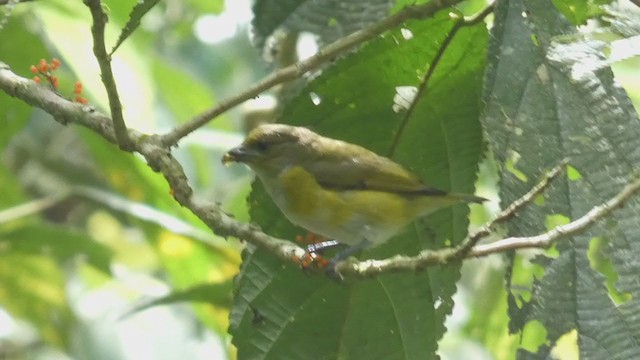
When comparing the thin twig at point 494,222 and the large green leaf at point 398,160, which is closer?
the thin twig at point 494,222

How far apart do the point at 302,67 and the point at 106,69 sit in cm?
34

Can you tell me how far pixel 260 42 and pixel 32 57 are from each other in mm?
715

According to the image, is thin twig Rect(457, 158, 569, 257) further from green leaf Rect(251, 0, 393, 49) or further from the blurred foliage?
green leaf Rect(251, 0, 393, 49)

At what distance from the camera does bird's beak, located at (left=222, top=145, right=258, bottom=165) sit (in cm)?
215

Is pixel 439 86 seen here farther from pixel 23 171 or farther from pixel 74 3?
pixel 23 171

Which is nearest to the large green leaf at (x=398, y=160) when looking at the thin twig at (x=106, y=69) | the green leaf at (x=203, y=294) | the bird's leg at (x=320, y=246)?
the bird's leg at (x=320, y=246)

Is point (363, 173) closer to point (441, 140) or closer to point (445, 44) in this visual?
point (441, 140)

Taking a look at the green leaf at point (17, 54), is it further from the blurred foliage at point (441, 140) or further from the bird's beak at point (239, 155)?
the bird's beak at point (239, 155)

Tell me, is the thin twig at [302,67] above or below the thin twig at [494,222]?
above

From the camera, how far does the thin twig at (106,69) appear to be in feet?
4.31

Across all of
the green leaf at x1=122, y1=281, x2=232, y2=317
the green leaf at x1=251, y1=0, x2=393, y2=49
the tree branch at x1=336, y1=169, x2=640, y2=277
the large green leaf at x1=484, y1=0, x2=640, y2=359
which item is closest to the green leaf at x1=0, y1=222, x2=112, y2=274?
the green leaf at x1=122, y1=281, x2=232, y2=317

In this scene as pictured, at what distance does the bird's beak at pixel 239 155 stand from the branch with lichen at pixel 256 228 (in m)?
0.53

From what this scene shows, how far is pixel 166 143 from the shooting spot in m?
1.60

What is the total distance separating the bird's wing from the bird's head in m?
0.05
